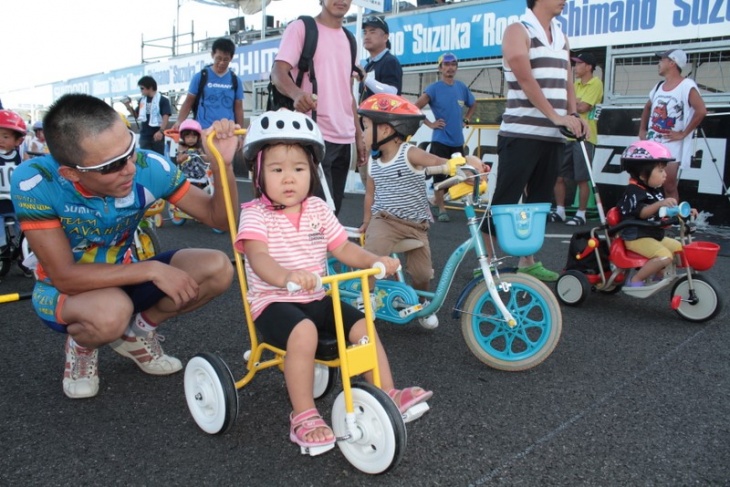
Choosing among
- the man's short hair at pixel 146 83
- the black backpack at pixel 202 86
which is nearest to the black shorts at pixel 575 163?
the black backpack at pixel 202 86

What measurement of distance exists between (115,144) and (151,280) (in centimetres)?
→ 62

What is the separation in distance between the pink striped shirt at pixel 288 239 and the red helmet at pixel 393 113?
120 centimetres

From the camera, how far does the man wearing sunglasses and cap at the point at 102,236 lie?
238cm

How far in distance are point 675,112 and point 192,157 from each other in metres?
5.52

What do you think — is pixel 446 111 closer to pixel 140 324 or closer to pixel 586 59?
pixel 586 59

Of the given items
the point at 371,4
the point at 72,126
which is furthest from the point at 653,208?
the point at 371,4

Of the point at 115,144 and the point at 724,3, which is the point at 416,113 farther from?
the point at 724,3

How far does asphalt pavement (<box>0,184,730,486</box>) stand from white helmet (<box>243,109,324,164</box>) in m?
1.15

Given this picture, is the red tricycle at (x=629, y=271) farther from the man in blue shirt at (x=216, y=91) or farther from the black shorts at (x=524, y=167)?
the man in blue shirt at (x=216, y=91)

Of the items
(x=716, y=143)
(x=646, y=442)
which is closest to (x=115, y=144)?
(x=646, y=442)

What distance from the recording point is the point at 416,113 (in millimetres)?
3701

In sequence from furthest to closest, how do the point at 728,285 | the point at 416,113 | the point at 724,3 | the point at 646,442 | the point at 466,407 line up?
the point at 724,3 < the point at 728,285 < the point at 416,113 < the point at 466,407 < the point at 646,442

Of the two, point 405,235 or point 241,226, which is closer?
point 241,226

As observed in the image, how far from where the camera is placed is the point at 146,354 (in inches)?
118
